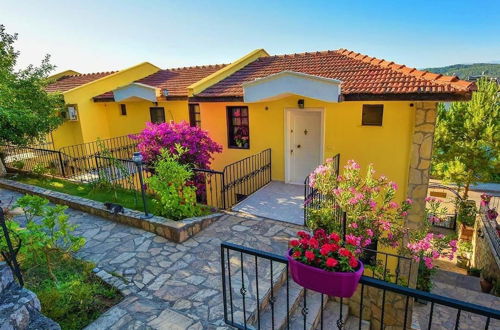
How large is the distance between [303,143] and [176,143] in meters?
4.12

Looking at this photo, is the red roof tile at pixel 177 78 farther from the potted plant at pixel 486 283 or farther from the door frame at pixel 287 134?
the potted plant at pixel 486 283

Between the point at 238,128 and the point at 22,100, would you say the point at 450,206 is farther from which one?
the point at 22,100

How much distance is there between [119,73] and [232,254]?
464 inches

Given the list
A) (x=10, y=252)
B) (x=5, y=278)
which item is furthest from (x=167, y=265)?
(x=5, y=278)

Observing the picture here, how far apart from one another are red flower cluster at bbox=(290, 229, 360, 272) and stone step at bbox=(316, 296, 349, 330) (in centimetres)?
300

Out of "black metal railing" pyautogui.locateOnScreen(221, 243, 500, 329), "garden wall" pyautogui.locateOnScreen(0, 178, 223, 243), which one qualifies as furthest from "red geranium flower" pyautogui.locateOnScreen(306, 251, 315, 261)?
"garden wall" pyautogui.locateOnScreen(0, 178, 223, 243)

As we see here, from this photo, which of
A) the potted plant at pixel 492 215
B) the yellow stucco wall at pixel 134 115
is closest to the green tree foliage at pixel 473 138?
the potted plant at pixel 492 215

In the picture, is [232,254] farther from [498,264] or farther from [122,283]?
A: [498,264]

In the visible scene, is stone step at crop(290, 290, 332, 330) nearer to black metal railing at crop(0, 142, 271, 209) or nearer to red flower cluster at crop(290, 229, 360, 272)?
red flower cluster at crop(290, 229, 360, 272)

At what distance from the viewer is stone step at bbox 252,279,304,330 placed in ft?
13.7

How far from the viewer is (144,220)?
6.54 metres

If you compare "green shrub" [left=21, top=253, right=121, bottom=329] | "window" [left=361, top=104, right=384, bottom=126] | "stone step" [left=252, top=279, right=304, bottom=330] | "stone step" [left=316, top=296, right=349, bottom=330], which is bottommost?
"stone step" [left=316, top=296, right=349, bottom=330]

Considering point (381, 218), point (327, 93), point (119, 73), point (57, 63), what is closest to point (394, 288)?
point (381, 218)

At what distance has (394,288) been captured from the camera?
2.16m
